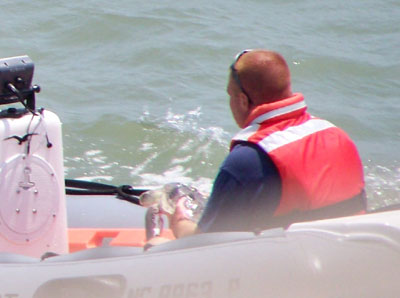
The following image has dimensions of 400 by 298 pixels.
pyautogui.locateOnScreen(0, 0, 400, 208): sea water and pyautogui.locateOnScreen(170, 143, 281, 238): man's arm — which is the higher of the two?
pyautogui.locateOnScreen(170, 143, 281, 238): man's arm

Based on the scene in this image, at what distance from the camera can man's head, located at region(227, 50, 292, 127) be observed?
2074mm

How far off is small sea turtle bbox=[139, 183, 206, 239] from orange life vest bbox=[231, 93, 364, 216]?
0.27m

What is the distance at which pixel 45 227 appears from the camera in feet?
8.30

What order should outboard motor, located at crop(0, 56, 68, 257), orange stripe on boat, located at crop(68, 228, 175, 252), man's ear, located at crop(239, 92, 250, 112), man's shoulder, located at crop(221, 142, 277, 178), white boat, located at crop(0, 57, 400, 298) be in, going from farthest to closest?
orange stripe on boat, located at crop(68, 228, 175, 252)
outboard motor, located at crop(0, 56, 68, 257)
man's ear, located at crop(239, 92, 250, 112)
man's shoulder, located at crop(221, 142, 277, 178)
white boat, located at crop(0, 57, 400, 298)

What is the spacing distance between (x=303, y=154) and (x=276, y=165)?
7 centimetres

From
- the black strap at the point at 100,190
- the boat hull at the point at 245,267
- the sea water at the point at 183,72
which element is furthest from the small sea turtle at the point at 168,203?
the sea water at the point at 183,72

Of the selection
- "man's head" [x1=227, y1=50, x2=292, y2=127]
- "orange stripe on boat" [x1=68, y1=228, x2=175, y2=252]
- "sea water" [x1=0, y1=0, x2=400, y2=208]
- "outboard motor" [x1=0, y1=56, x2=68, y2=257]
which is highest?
"man's head" [x1=227, y1=50, x2=292, y2=127]

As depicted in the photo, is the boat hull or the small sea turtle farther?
the small sea turtle

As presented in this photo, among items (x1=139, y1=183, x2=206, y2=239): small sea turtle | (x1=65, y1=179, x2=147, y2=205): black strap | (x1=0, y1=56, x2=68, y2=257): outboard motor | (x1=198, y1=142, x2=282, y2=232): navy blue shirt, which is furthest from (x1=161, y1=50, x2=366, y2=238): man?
(x1=65, y1=179, x2=147, y2=205): black strap

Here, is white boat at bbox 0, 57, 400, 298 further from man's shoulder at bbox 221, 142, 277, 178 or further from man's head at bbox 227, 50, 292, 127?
man's head at bbox 227, 50, 292, 127

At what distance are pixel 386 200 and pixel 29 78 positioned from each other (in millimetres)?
2840

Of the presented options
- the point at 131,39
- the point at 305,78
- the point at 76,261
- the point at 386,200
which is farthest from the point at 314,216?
the point at 131,39

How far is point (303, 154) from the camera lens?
2.00 metres

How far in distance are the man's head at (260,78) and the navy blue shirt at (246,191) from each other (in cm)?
14
